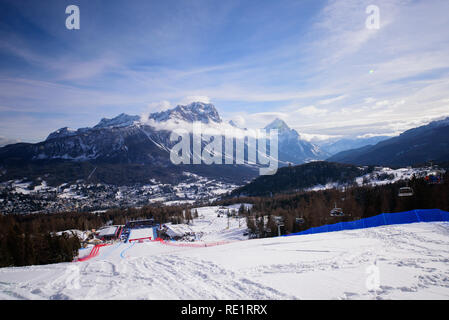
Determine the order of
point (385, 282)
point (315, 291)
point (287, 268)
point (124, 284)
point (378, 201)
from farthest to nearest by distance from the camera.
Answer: point (378, 201) < point (287, 268) < point (124, 284) < point (385, 282) < point (315, 291)

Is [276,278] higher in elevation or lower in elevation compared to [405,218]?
higher

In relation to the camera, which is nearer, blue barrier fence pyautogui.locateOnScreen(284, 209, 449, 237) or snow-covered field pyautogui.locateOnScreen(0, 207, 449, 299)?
snow-covered field pyautogui.locateOnScreen(0, 207, 449, 299)

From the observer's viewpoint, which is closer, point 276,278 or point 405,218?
point 276,278

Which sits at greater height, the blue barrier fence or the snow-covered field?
the snow-covered field

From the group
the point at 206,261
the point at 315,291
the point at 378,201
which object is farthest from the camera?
the point at 378,201

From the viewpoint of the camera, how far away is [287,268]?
492 inches

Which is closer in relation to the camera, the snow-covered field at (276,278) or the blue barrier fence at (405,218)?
the snow-covered field at (276,278)

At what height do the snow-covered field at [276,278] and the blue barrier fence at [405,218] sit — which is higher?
the snow-covered field at [276,278]
